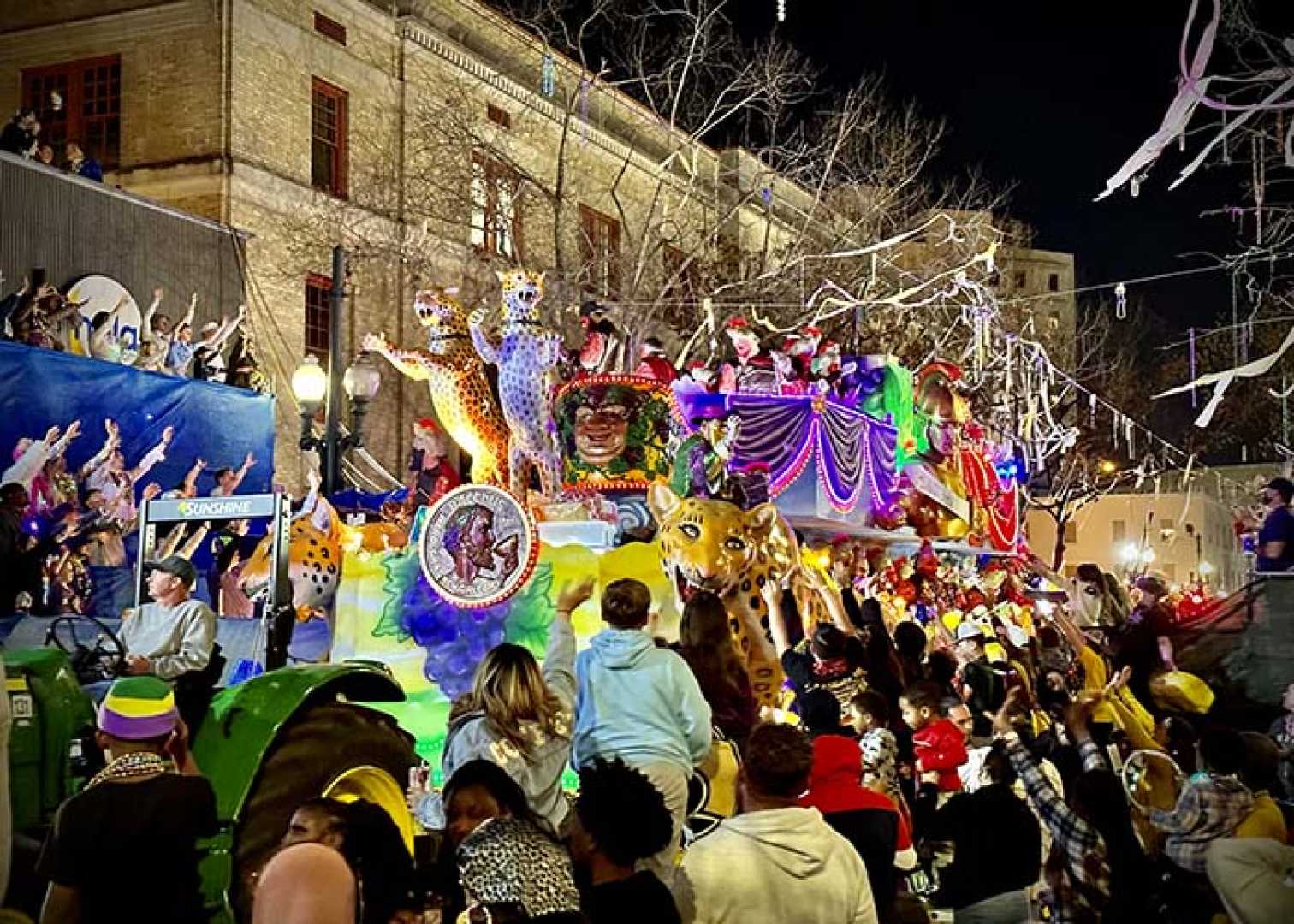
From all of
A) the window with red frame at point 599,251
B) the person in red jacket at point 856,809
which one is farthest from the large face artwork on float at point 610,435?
the window with red frame at point 599,251

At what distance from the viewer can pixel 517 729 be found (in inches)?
237

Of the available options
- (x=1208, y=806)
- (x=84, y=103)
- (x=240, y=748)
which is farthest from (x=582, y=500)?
(x=84, y=103)

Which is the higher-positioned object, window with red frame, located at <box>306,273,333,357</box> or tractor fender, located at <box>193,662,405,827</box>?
window with red frame, located at <box>306,273,333,357</box>

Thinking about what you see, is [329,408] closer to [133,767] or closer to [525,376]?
[525,376]

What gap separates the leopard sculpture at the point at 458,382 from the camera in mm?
12625

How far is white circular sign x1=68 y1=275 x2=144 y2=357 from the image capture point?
18.4 metres

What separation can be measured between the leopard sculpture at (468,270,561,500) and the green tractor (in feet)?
16.9

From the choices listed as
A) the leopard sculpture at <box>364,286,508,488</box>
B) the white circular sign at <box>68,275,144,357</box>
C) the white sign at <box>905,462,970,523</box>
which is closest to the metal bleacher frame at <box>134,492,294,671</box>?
the leopard sculpture at <box>364,286,508,488</box>

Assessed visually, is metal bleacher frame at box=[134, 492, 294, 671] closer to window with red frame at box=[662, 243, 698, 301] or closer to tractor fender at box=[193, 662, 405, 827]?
tractor fender at box=[193, 662, 405, 827]

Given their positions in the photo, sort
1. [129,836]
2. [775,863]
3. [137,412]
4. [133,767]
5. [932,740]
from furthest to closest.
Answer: [137,412] → [932,740] → [133,767] → [129,836] → [775,863]

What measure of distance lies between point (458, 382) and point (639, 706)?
6617 mm

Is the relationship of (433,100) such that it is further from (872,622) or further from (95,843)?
(95,843)

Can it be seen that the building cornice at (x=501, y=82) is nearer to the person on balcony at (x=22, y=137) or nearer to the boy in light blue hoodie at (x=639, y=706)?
the person on balcony at (x=22, y=137)

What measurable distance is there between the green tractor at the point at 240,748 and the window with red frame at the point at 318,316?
19.2 metres
